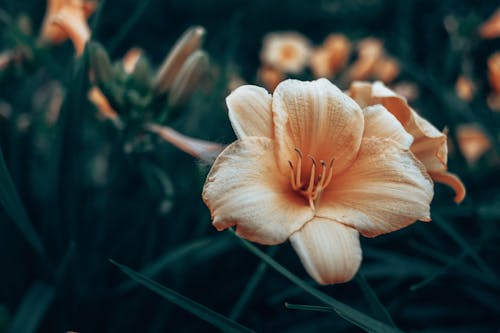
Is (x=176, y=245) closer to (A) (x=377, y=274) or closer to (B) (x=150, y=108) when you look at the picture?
(B) (x=150, y=108)

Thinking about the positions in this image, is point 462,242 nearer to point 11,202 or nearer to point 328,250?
point 328,250

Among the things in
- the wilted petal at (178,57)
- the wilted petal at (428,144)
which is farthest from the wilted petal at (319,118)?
the wilted petal at (178,57)

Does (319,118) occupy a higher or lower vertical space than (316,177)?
higher

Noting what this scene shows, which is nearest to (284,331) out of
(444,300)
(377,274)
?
(377,274)

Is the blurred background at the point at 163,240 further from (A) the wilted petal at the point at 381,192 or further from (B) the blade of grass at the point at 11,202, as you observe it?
(A) the wilted petal at the point at 381,192

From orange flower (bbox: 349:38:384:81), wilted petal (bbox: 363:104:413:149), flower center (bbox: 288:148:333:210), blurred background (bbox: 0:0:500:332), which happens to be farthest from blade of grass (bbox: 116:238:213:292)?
orange flower (bbox: 349:38:384:81)

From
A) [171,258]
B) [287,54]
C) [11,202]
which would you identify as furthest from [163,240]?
[287,54]
